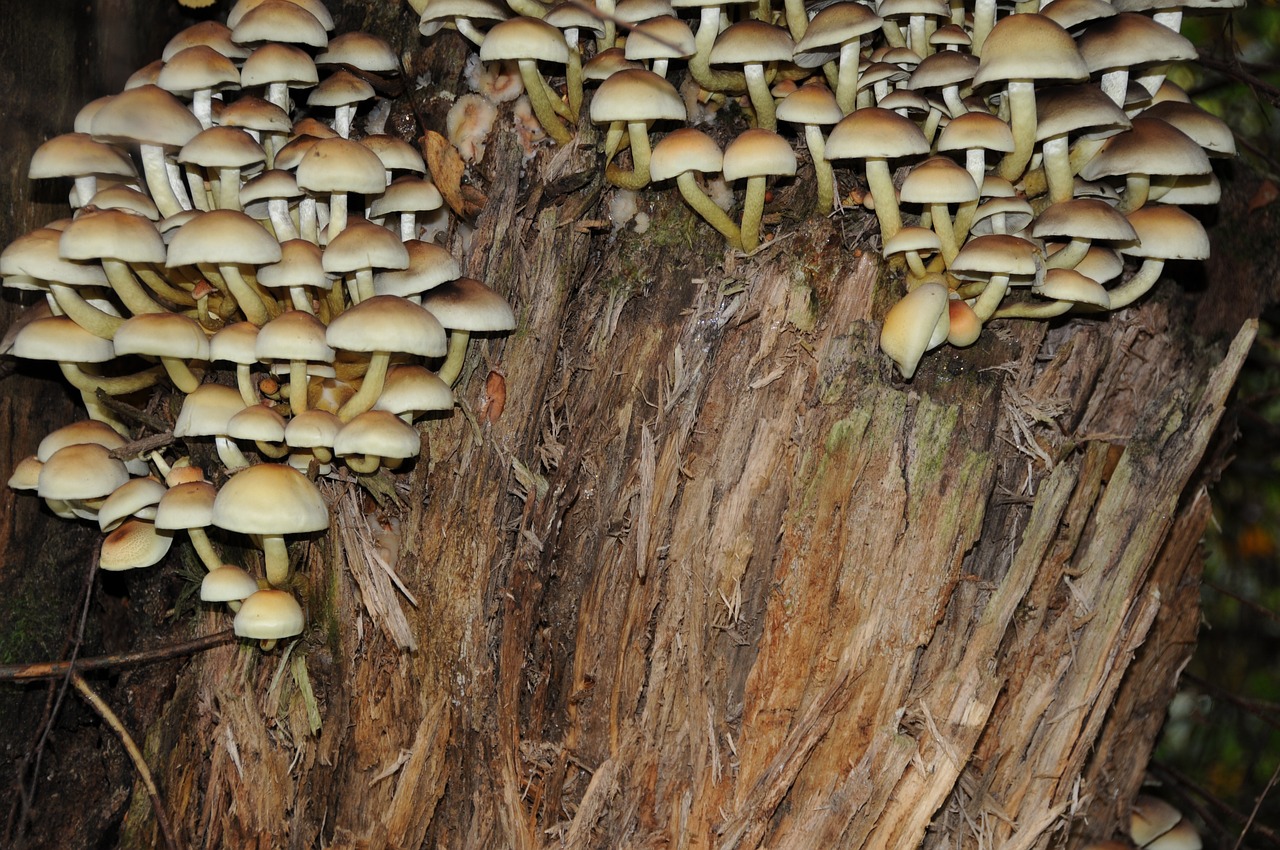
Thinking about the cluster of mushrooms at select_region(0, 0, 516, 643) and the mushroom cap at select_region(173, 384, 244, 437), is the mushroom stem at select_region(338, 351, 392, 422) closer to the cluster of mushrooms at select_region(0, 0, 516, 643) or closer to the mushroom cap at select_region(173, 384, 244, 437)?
the cluster of mushrooms at select_region(0, 0, 516, 643)

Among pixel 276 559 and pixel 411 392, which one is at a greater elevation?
pixel 411 392

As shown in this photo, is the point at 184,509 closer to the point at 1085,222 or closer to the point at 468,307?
the point at 468,307

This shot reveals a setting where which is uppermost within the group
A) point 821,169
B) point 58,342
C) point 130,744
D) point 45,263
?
point 821,169

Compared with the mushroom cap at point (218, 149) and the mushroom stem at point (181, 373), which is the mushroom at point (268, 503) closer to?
the mushroom stem at point (181, 373)

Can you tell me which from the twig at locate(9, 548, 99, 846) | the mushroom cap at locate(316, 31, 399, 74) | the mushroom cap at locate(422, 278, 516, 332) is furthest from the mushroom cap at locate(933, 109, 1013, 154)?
the twig at locate(9, 548, 99, 846)

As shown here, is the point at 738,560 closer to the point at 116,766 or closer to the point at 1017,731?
the point at 1017,731

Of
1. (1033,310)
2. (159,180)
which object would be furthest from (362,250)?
(1033,310)
